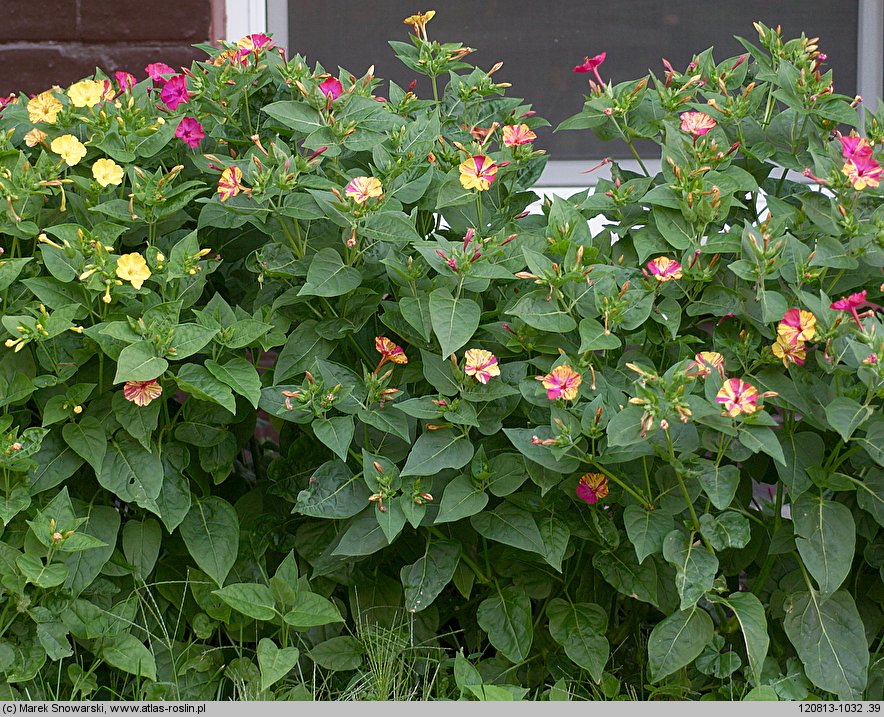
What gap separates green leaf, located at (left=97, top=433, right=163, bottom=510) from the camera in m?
1.69

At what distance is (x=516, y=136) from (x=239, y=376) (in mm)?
722

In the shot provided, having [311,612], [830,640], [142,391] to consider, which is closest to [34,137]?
[142,391]

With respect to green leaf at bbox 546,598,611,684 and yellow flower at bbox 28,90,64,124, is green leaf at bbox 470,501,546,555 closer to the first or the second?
green leaf at bbox 546,598,611,684

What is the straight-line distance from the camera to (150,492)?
1.70 metres

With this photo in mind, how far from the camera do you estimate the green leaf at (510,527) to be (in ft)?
5.50

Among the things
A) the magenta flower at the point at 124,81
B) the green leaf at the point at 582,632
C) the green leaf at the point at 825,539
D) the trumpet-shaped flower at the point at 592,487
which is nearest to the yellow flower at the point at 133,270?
the magenta flower at the point at 124,81

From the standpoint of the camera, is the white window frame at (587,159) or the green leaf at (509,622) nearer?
the green leaf at (509,622)

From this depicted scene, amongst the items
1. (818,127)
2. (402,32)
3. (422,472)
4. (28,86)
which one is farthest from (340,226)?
(28,86)

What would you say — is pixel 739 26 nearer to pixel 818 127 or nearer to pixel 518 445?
pixel 818 127

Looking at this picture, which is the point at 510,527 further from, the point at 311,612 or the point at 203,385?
Result: the point at 203,385

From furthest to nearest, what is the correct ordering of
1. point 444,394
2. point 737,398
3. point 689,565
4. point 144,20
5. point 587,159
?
point 587,159 < point 144,20 < point 444,394 < point 689,565 < point 737,398

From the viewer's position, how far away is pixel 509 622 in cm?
176

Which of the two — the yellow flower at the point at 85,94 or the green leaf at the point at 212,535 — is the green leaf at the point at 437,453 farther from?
the yellow flower at the point at 85,94

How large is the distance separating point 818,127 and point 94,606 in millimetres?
1650
